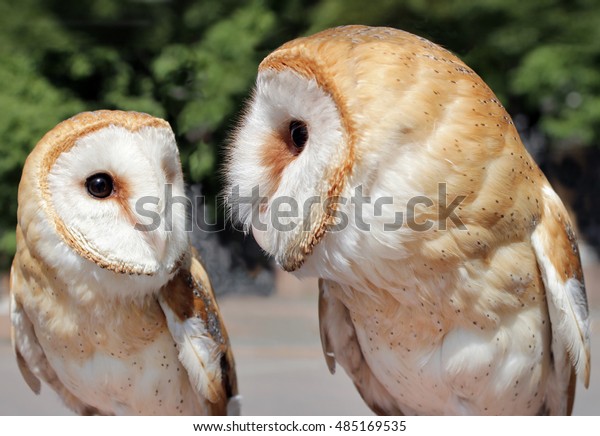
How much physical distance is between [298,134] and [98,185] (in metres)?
0.37

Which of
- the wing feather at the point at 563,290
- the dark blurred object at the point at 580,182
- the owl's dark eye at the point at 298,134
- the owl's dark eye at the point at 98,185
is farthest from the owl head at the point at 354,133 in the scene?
the dark blurred object at the point at 580,182

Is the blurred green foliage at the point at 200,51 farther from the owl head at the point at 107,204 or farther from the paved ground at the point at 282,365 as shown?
the owl head at the point at 107,204

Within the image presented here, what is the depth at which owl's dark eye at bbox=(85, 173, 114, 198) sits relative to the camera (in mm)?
1350

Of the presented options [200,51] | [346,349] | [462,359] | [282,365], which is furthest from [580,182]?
[462,359]

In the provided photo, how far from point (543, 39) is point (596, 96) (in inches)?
13.2

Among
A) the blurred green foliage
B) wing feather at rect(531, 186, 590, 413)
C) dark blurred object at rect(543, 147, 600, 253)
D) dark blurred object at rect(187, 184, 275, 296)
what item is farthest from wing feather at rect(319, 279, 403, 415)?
dark blurred object at rect(543, 147, 600, 253)

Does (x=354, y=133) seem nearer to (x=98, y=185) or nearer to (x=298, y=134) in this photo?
(x=298, y=134)

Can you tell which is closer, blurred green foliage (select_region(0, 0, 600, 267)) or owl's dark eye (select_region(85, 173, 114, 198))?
owl's dark eye (select_region(85, 173, 114, 198))

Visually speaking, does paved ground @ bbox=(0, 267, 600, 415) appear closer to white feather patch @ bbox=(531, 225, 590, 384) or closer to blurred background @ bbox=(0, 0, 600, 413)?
blurred background @ bbox=(0, 0, 600, 413)

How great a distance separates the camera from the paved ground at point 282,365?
7.00 ft

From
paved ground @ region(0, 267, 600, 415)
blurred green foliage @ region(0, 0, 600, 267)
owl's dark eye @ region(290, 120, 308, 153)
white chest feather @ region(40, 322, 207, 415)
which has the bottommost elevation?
paved ground @ region(0, 267, 600, 415)

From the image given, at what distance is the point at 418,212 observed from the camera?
45.6 inches

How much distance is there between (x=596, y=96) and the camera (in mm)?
3057

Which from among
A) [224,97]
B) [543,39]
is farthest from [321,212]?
[543,39]
